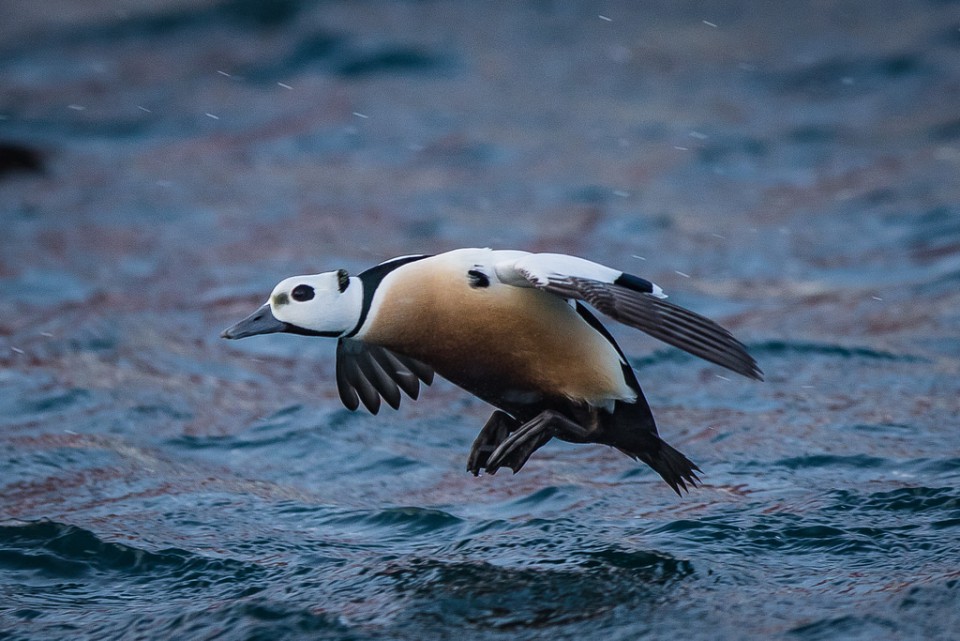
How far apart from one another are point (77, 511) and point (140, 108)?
8364 millimetres

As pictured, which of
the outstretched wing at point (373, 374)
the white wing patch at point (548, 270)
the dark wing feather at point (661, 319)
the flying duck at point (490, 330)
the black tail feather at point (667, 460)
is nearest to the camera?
the dark wing feather at point (661, 319)

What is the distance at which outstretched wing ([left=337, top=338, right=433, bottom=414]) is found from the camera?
5176mm

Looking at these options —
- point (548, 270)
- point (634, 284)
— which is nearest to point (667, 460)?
point (634, 284)

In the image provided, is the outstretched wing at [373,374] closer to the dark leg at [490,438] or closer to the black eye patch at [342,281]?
the dark leg at [490,438]

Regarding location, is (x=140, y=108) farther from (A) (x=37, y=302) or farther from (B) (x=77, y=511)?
(B) (x=77, y=511)

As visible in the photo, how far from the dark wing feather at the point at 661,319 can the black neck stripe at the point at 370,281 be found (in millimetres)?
624

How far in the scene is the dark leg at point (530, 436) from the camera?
463cm

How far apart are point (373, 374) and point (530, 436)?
2.84ft

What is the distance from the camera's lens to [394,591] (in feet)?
15.0

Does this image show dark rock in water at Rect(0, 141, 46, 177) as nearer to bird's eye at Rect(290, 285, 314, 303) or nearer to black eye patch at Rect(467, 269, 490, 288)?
bird's eye at Rect(290, 285, 314, 303)

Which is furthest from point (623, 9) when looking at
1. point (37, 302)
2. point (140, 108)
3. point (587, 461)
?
point (587, 461)

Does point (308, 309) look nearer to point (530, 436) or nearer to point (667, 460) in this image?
point (530, 436)

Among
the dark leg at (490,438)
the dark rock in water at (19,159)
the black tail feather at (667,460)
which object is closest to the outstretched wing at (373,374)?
the dark leg at (490,438)

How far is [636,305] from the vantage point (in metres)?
4.25
